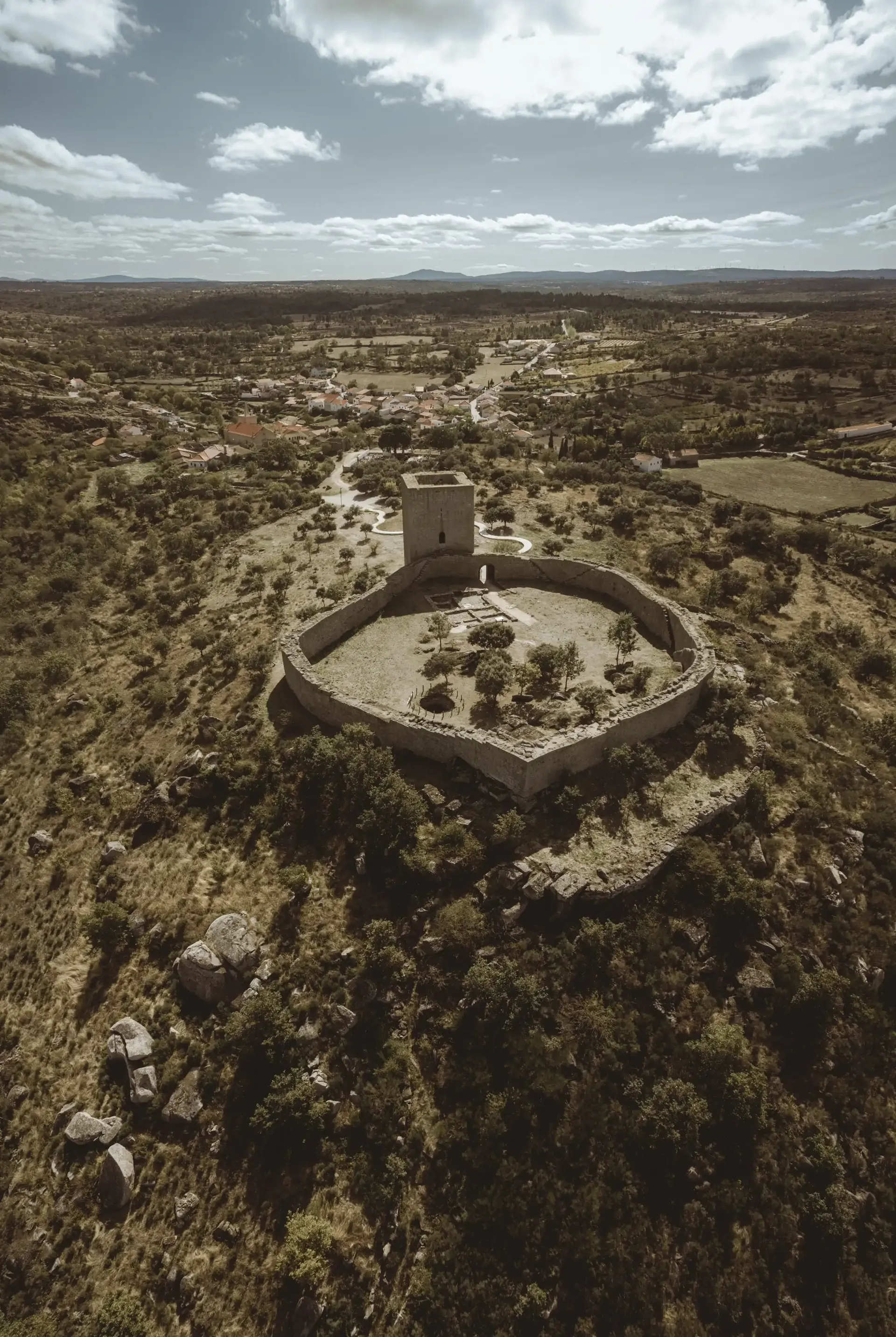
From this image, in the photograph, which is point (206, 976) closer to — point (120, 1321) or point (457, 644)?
point (120, 1321)

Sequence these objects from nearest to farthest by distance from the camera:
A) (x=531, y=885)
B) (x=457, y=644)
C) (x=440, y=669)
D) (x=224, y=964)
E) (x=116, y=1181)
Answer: (x=116, y=1181), (x=224, y=964), (x=531, y=885), (x=440, y=669), (x=457, y=644)

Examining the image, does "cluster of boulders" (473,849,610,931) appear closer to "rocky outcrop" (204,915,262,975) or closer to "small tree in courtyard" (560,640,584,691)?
"rocky outcrop" (204,915,262,975)

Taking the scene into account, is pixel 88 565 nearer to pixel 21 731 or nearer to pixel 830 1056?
pixel 21 731

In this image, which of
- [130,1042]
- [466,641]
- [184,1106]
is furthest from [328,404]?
[184,1106]

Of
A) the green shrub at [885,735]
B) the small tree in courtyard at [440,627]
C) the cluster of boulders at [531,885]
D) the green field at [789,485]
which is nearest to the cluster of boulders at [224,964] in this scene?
the cluster of boulders at [531,885]

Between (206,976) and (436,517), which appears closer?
(206,976)

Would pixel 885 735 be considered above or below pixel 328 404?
below

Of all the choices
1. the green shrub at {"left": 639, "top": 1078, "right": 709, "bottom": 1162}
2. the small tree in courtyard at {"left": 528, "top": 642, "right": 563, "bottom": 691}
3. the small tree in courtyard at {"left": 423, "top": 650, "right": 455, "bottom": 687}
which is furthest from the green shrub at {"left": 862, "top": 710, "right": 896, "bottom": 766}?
the small tree in courtyard at {"left": 423, "top": 650, "right": 455, "bottom": 687}
